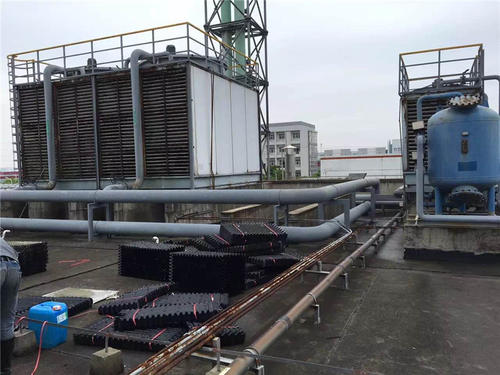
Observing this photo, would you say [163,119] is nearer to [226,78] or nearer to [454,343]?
[226,78]

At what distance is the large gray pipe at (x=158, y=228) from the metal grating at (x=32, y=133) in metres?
3.95

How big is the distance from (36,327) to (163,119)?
9427mm

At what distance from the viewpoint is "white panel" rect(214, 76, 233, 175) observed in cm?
1389

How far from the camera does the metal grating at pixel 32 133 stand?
573 inches

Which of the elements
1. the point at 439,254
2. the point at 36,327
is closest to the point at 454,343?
the point at 439,254

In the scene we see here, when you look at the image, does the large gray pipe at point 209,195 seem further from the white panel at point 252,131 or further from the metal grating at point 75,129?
the white panel at point 252,131

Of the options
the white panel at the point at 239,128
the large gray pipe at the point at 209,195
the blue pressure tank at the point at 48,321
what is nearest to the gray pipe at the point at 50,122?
the large gray pipe at the point at 209,195

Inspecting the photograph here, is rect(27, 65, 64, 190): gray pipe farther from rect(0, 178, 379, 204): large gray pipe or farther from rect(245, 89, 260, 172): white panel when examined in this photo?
rect(245, 89, 260, 172): white panel

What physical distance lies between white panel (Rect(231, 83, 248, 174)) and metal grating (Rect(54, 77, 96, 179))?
525cm

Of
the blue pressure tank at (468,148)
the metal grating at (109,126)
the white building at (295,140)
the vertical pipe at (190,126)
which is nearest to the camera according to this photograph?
the blue pressure tank at (468,148)

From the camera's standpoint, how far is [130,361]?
363 cm

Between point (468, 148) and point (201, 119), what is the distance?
8.04 metres

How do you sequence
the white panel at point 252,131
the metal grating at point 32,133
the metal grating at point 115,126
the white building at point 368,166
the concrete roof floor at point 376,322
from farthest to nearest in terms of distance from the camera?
the white building at point 368,166, the white panel at point 252,131, the metal grating at point 32,133, the metal grating at point 115,126, the concrete roof floor at point 376,322

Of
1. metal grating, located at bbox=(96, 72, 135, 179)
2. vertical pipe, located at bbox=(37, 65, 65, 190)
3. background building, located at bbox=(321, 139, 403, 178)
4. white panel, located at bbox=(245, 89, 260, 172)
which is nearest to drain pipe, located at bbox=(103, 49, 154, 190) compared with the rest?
metal grating, located at bbox=(96, 72, 135, 179)
